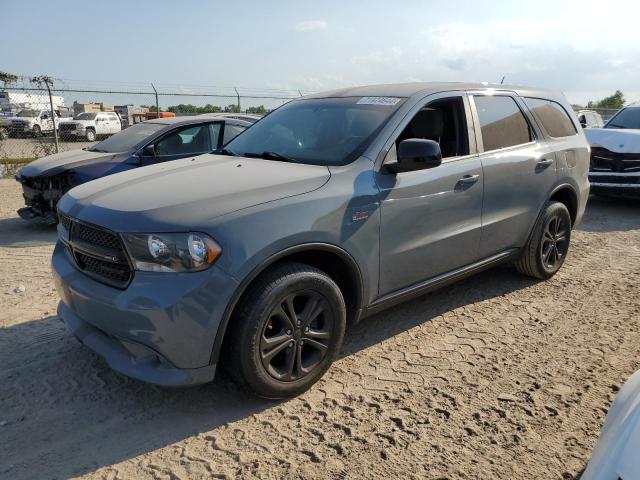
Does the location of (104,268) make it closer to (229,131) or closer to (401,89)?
(401,89)

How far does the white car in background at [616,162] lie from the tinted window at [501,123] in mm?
4933

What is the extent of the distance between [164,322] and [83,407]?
92 centimetres

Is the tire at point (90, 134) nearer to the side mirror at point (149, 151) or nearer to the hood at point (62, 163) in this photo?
the hood at point (62, 163)

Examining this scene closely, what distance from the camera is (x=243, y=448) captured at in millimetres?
2699

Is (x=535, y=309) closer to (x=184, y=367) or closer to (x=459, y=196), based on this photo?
(x=459, y=196)

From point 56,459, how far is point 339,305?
66.3 inches

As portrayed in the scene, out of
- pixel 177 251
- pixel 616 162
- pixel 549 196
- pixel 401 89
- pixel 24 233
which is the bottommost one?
pixel 24 233

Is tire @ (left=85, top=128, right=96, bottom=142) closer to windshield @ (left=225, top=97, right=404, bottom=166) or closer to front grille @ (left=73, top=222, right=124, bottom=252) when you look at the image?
windshield @ (left=225, top=97, right=404, bottom=166)

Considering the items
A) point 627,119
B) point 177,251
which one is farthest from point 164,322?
point 627,119

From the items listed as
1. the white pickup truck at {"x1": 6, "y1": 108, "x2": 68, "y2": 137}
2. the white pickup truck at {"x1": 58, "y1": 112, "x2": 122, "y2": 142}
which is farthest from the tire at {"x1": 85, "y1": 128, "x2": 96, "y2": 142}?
the white pickup truck at {"x1": 6, "y1": 108, "x2": 68, "y2": 137}

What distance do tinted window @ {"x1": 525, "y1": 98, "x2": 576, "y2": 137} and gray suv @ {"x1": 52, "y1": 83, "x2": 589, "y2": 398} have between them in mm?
340

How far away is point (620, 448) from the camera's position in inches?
65.3

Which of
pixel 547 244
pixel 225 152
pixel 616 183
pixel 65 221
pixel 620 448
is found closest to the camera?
pixel 620 448

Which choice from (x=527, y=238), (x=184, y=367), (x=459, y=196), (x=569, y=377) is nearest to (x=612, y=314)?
(x=527, y=238)
